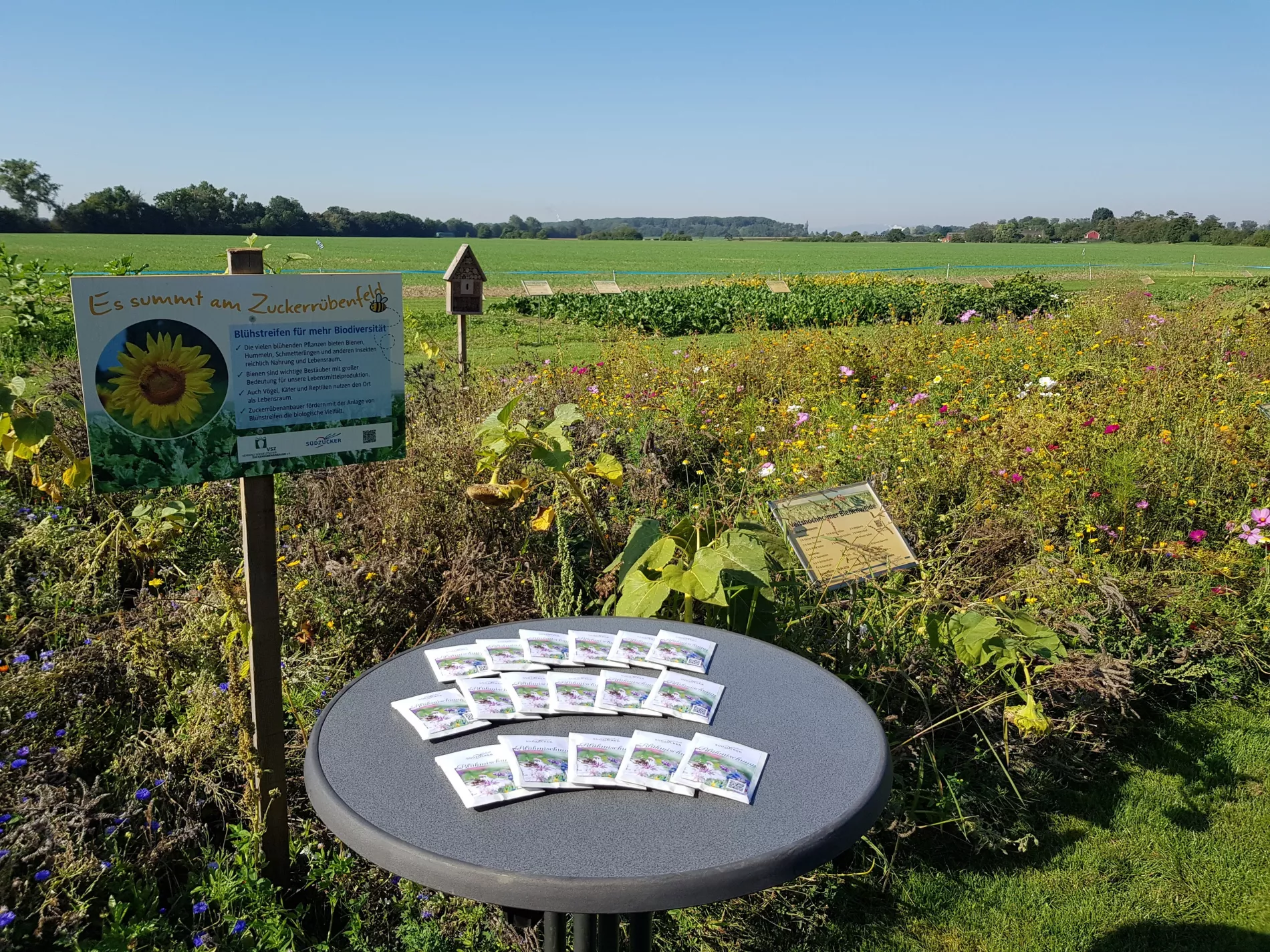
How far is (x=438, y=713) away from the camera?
1659 mm

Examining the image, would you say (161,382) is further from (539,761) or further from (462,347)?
(462,347)

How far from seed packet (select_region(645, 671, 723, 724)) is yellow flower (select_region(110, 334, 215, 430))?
110 centimetres

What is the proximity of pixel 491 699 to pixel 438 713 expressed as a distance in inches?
4.3

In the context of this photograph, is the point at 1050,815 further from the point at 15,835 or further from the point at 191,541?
the point at 191,541

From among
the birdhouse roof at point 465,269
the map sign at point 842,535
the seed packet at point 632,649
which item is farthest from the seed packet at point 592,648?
the birdhouse roof at point 465,269

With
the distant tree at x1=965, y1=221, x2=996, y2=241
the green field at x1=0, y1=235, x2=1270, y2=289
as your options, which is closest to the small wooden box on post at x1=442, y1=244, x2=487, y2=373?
the green field at x1=0, y1=235, x2=1270, y2=289

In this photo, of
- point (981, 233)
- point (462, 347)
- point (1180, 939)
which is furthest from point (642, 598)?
point (981, 233)

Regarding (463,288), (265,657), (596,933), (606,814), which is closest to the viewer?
(606,814)

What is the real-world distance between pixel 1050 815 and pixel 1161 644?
1.07 metres

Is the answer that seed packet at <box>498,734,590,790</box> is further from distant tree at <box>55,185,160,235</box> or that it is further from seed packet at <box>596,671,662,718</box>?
distant tree at <box>55,185,160,235</box>

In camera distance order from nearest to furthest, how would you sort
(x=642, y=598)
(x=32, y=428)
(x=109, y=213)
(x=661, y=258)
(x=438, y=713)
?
(x=438, y=713)
(x=642, y=598)
(x=32, y=428)
(x=661, y=258)
(x=109, y=213)

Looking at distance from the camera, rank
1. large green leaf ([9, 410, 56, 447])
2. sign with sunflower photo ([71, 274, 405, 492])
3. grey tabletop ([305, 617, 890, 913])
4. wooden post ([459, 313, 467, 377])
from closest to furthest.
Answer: grey tabletop ([305, 617, 890, 913]) → sign with sunflower photo ([71, 274, 405, 492]) → large green leaf ([9, 410, 56, 447]) → wooden post ([459, 313, 467, 377])

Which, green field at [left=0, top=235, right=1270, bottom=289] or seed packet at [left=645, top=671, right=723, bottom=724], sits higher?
green field at [left=0, top=235, right=1270, bottom=289]

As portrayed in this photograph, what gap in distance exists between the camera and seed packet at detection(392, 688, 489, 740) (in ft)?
5.24
